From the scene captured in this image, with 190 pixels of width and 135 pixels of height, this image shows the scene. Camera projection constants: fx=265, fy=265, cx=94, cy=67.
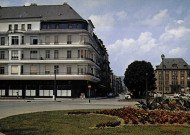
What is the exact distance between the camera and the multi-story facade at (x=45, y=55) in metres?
57.0

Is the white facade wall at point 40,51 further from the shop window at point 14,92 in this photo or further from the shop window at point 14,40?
the shop window at point 14,92

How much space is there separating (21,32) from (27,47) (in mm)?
3601

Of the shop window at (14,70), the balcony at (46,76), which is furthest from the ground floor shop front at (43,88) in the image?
the shop window at (14,70)

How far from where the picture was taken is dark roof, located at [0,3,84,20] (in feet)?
196

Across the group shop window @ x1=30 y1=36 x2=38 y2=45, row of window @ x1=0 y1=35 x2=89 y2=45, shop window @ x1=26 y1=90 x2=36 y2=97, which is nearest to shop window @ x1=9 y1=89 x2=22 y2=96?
shop window @ x1=26 y1=90 x2=36 y2=97

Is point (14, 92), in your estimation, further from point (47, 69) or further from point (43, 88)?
point (47, 69)

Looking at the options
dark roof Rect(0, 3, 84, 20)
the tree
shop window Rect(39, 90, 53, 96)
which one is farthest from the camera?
the tree

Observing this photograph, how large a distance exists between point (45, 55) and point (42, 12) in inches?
431

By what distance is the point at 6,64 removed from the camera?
196ft

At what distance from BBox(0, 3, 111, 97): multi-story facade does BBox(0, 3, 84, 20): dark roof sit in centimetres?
23

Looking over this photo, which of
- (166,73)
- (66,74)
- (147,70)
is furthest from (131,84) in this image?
(166,73)

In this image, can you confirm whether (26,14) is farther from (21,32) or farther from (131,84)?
(131,84)

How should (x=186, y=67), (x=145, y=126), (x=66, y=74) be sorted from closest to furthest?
(x=145, y=126), (x=66, y=74), (x=186, y=67)

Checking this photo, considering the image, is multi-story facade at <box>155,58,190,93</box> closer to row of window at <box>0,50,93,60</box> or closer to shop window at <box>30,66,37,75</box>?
row of window at <box>0,50,93,60</box>
